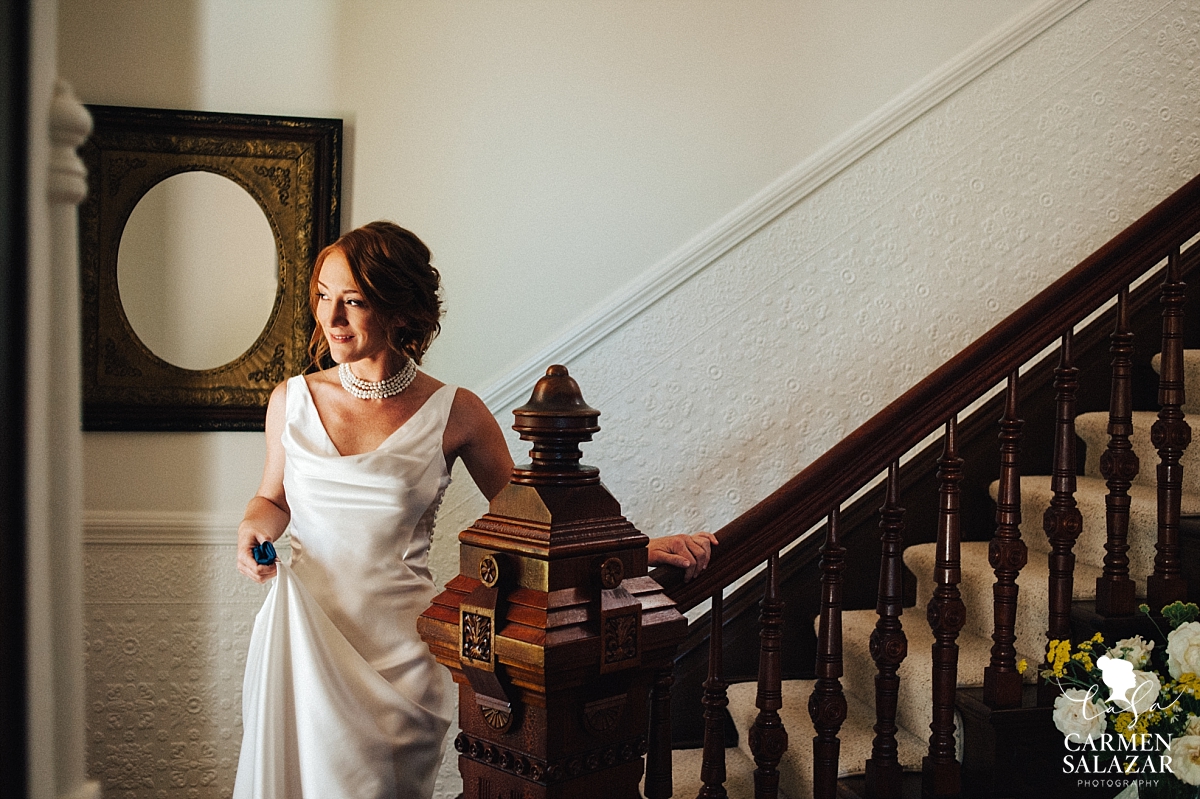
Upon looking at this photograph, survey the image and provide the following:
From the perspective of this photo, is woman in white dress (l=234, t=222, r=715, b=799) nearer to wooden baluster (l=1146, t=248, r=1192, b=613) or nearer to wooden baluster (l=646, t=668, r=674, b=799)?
wooden baluster (l=646, t=668, r=674, b=799)

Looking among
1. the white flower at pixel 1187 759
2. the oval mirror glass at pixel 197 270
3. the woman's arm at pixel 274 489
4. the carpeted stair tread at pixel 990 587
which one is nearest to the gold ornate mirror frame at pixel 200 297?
the oval mirror glass at pixel 197 270

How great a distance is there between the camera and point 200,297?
9.45 ft

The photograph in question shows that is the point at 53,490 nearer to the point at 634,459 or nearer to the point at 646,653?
the point at 646,653

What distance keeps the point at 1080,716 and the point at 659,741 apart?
0.75 metres

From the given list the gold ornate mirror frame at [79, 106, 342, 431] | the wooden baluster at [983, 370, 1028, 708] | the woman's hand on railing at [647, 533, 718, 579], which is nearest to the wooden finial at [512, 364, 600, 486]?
the woman's hand on railing at [647, 533, 718, 579]

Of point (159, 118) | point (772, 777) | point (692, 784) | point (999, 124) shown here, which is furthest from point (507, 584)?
point (999, 124)

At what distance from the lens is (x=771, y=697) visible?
1.79m

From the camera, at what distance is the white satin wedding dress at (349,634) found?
5.37ft

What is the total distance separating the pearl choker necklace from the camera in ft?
6.53

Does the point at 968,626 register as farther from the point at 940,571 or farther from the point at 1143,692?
the point at 1143,692

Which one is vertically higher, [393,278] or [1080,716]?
[393,278]

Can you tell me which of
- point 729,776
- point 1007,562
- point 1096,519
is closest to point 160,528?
point 729,776

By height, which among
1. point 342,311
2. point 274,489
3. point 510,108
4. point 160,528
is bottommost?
point 160,528

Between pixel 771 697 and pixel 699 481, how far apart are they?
128 centimetres
